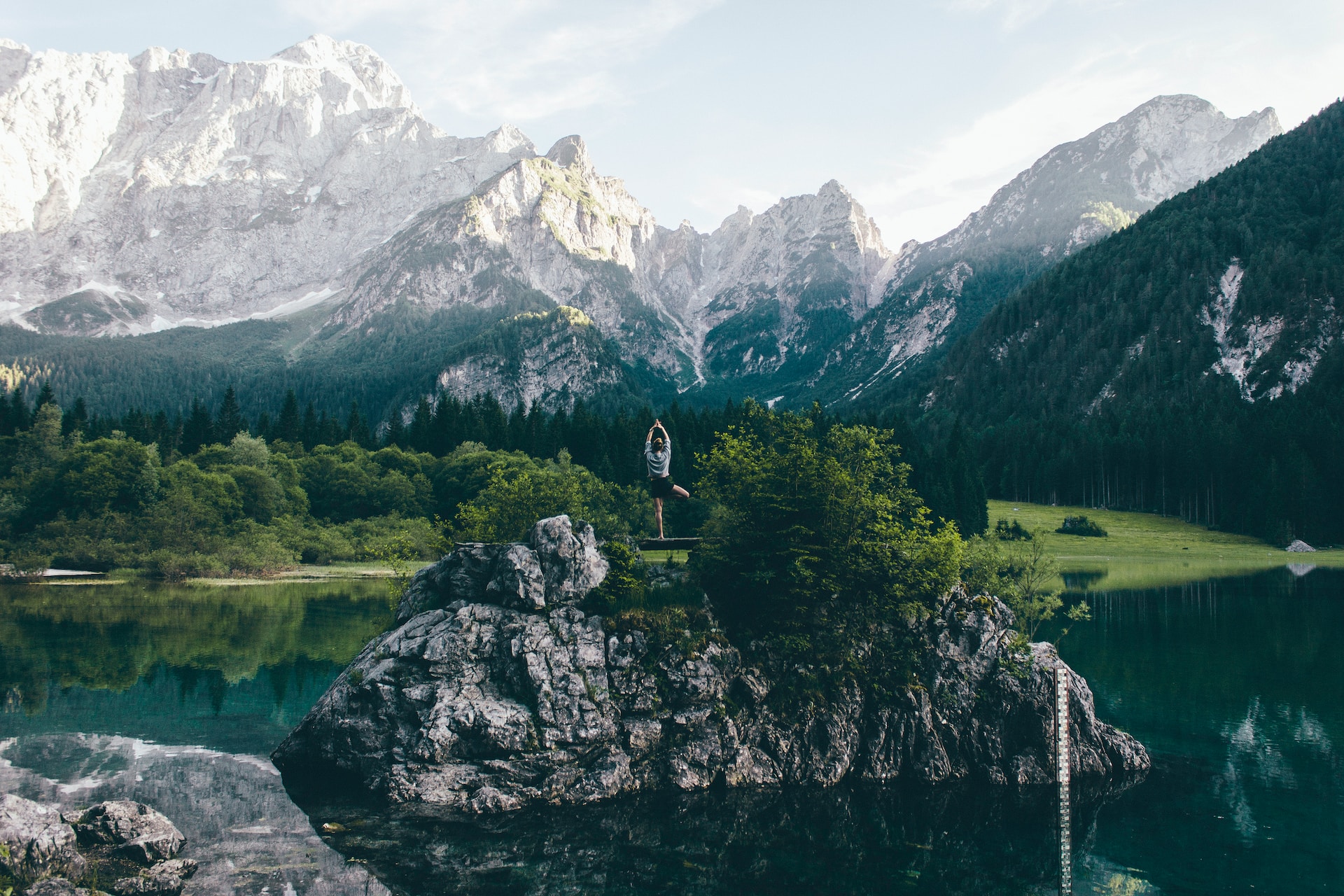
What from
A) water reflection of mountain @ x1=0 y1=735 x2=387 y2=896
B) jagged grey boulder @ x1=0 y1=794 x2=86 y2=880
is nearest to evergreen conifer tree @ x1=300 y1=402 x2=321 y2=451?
water reflection of mountain @ x1=0 y1=735 x2=387 y2=896

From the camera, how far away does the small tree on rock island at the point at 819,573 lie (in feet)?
114

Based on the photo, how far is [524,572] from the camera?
1337 inches

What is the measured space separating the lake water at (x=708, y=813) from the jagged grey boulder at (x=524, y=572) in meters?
8.50

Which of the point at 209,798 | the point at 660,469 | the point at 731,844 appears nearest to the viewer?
the point at 731,844

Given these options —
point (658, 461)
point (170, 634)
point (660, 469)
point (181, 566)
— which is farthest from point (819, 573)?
point (181, 566)

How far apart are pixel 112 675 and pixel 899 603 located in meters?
43.6

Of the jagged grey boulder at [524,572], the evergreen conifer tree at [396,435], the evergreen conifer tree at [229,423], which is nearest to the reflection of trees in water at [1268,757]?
the jagged grey boulder at [524,572]

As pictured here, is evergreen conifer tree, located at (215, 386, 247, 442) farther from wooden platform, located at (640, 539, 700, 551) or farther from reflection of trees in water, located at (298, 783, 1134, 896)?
reflection of trees in water, located at (298, 783, 1134, 896)

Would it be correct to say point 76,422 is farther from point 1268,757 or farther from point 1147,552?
point 1147,552

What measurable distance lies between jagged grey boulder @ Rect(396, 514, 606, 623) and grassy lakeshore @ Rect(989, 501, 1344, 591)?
71930mm

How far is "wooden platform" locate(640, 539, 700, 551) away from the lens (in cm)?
3703

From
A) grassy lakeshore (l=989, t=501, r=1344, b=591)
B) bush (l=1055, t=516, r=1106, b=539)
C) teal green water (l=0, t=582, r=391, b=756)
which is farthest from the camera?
bush (l=1055, t=516, r=1106, b=539)

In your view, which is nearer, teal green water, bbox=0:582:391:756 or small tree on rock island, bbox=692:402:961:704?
small tree on rock island, bbox=692:402:961:704

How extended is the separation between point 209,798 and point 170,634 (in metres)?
34.6
